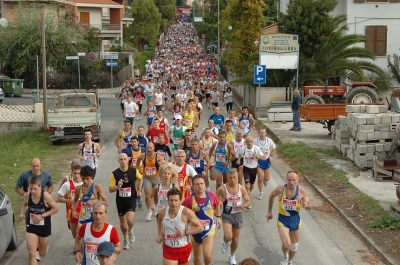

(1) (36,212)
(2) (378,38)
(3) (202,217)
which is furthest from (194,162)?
(2) (378,38)

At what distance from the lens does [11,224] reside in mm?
10781

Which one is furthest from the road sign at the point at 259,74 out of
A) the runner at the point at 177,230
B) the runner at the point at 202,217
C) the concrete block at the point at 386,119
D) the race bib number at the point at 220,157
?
the runner at the point at 177,230

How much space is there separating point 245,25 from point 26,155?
66.0ft

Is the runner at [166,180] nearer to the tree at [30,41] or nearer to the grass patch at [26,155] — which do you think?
the grass patch at [26,155]

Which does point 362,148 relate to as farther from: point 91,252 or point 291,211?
point 91,252

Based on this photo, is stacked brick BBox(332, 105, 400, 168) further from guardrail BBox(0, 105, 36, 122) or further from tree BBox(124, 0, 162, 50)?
tree BBox(124, 0, 162, 50)

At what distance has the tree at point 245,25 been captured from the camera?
128ft

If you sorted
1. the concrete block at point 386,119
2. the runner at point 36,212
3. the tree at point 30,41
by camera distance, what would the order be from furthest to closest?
the tree at point 30,41
the concrete block at point 386,119
the runner at point 36,212

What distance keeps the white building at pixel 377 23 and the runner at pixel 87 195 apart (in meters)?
32.2

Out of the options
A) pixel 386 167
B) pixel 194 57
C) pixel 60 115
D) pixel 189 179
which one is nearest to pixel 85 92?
pixel 60 115

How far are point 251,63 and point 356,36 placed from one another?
5751 mm

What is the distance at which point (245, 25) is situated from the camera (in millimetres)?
39344

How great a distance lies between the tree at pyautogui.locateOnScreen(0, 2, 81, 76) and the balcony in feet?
43.3

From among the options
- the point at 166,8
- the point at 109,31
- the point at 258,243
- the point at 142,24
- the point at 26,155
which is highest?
the point at 166,8
